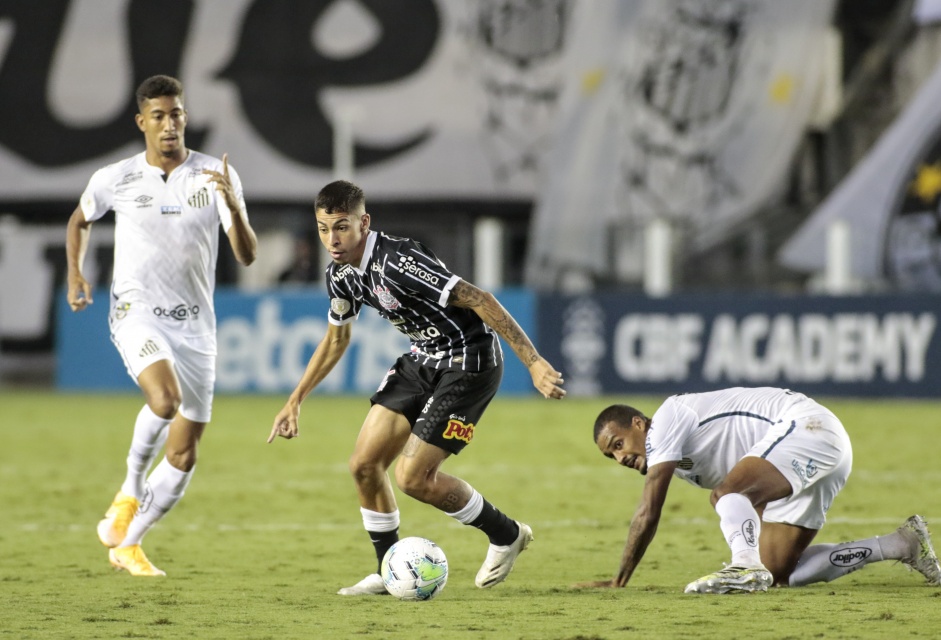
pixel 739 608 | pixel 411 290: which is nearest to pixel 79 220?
pixel 411 290

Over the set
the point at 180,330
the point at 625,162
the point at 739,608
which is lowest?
the point at 739,608

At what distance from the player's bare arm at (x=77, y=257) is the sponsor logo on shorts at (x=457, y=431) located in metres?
2.45

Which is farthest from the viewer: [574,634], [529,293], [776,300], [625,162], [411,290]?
[625,162]

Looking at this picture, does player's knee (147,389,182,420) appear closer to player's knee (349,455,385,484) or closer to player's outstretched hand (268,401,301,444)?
player's outstretched hand (268,401,301,444)

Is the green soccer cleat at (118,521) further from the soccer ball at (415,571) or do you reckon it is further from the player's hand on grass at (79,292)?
the soccer ball at (415,571)

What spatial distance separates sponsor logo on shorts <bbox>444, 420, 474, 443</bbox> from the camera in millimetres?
6926

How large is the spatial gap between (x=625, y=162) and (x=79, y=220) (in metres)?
23.5

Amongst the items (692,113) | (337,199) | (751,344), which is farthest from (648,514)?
(692,113)

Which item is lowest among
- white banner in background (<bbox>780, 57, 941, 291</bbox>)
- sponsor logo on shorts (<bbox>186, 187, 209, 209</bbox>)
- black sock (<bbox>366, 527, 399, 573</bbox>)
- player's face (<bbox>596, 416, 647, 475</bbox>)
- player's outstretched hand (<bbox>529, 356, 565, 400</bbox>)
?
black sock (<bbox>366, 527, 399, 573</bbox>)

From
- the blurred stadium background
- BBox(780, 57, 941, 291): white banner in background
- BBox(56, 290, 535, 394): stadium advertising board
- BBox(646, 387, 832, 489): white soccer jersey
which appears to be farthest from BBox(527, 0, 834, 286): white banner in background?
BBox(646, 387, 832, 489): white soccer jersey

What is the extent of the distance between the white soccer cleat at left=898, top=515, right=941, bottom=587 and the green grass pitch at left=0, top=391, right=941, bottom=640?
0.28 ft

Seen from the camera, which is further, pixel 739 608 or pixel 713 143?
pixel 713 143

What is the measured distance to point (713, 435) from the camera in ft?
23.1

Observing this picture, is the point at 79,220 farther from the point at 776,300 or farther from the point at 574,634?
the point at 776,300
